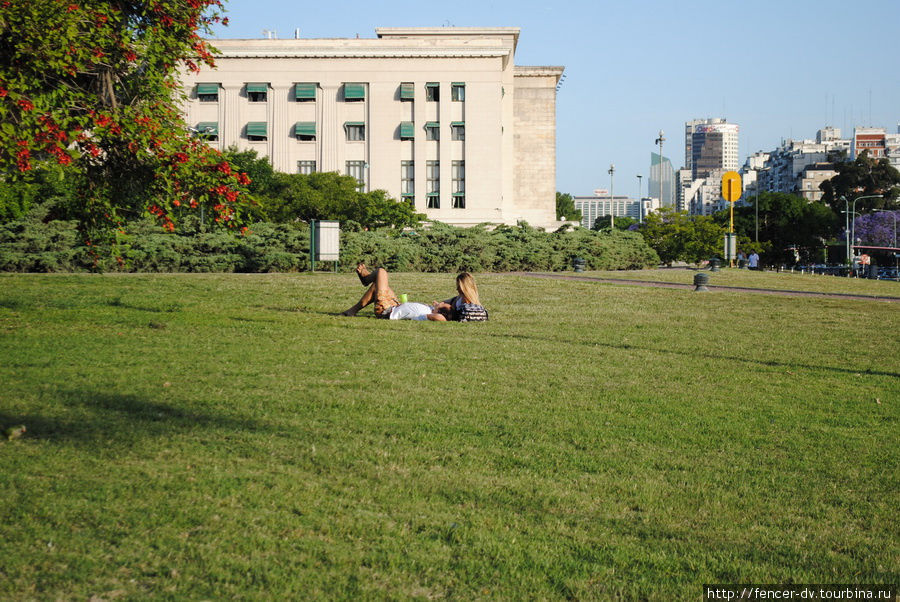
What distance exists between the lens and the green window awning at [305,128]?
210ft

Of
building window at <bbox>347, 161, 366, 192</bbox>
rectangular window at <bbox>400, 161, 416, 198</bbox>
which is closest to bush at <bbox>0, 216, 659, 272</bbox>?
rectangular window at <bbox>400, 161, 416, 198</bbox>

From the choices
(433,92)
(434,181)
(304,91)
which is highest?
(433,92)

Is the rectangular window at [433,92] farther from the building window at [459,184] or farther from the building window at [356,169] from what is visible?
the building window at [356,169]

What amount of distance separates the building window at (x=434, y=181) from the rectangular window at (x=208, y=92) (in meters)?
16.9

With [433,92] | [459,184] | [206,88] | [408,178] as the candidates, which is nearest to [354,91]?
[433,92]

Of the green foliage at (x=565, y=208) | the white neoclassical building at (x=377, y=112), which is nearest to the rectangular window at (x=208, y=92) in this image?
the white neoclassical building at (x=377, y=112)

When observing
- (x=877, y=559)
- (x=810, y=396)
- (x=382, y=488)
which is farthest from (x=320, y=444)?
(x=810, y=396)

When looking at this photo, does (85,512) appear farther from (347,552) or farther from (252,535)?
(347,552)

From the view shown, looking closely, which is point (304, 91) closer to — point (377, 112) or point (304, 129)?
point (304, 129)

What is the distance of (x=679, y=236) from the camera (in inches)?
2232

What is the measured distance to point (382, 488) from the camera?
4488 millimetres

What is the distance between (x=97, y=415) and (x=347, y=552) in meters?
3.10

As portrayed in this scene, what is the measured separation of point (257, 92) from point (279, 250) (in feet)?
130

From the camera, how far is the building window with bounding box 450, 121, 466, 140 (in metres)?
64.9
